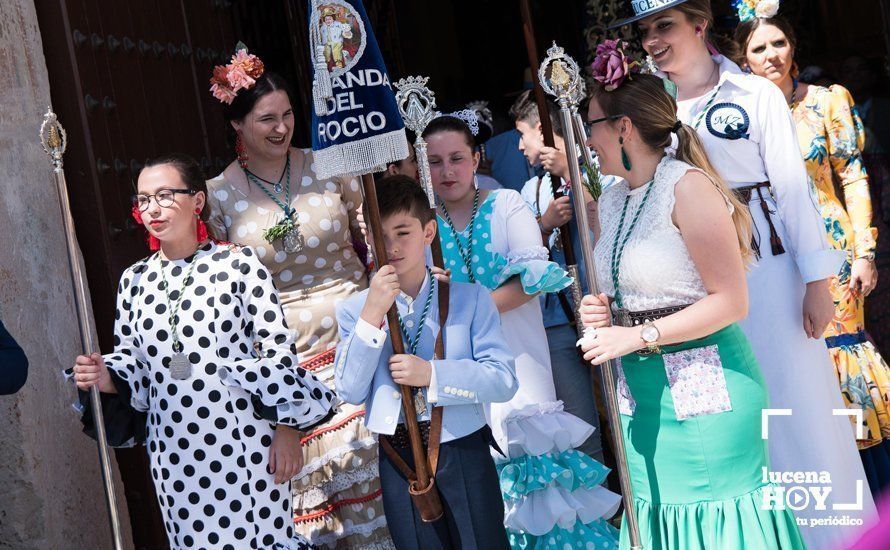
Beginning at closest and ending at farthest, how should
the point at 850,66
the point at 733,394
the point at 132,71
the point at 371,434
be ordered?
the point at 733,394
the point at 371,434
the point at 132,71
the point at 850,66

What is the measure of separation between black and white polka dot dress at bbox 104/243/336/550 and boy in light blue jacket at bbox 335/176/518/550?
331 millimetres

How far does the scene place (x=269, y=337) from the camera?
3.81m

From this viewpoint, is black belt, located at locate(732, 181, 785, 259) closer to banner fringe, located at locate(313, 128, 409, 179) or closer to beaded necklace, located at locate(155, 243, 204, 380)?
banner fringe, located at locate(313, 128, 409, 179)

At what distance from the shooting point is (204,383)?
3.76 m

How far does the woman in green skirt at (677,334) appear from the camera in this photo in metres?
3.23

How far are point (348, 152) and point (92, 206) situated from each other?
5.18 ft

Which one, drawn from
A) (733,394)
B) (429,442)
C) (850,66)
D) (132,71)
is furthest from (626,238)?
(850,66)

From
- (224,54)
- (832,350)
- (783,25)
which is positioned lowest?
(832,350)

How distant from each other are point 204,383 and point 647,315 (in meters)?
1.45

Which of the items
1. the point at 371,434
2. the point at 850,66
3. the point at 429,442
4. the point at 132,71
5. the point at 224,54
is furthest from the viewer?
the point at 850,66

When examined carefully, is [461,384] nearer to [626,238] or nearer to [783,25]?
[626,238]

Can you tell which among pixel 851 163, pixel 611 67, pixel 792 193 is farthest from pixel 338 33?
pixel 851 163

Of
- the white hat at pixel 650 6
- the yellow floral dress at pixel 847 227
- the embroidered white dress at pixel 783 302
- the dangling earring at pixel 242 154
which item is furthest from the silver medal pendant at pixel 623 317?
the yellow floral dress at pixel 847 227

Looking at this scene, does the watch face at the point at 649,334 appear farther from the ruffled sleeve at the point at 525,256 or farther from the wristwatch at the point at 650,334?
the ruffled sleeve at the point at 525,256
